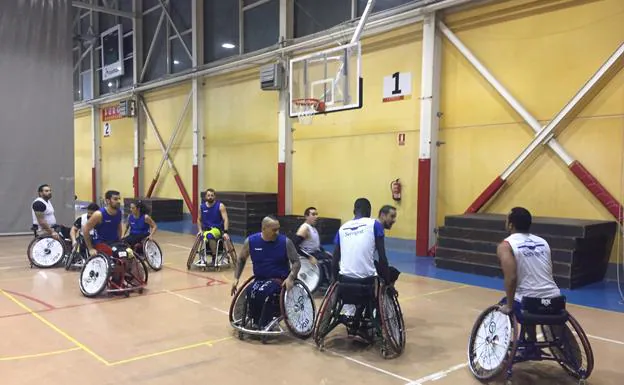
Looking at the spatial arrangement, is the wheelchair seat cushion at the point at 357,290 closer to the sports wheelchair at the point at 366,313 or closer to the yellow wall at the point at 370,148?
the sports wheelchair at the point at 366,313

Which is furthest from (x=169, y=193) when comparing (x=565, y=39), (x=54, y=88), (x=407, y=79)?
(x=565, y=39)

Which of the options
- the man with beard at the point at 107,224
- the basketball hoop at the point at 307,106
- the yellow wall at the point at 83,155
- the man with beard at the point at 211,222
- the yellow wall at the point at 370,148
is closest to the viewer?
the man with beard at the point at 107,224

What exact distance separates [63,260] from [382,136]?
279 inches

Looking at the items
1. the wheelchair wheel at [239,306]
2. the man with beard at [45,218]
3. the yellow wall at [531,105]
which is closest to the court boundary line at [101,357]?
the wheelchair wheel at [239,306]

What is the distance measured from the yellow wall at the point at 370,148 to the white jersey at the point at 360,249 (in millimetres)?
6492

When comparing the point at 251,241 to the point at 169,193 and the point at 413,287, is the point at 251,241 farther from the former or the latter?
the point at 169,193

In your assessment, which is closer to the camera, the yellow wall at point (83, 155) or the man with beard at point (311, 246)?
the man with beard at point (311, 246)

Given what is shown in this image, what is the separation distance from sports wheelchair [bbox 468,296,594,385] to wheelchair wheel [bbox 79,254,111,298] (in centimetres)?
482

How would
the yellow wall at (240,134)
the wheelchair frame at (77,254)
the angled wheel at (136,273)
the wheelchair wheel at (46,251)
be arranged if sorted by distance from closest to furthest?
the angled wheel at (136,273) < the wheelchair frame at (77,254) < the wheelchair wheel at (46,251) < the yellow wall at (240,134)

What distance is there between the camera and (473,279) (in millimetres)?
8445

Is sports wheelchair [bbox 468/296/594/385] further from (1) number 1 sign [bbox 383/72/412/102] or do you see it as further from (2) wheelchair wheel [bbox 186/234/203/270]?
(1) number 1 sign [bbox 383/72/412/102]

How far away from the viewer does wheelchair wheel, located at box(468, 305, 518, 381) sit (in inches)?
155

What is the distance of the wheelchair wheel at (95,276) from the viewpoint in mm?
6867

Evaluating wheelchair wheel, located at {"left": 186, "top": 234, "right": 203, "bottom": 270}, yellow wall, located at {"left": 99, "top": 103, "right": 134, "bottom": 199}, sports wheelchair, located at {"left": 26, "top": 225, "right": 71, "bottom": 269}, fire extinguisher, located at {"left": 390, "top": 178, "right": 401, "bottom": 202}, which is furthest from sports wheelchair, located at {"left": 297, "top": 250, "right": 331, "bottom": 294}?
yellow wall, located at {"left": 99, "top": 103, "right": 134, "bottom": 199}
